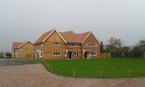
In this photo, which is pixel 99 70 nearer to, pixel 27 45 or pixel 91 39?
pixel 91 39

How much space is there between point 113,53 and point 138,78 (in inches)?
2260

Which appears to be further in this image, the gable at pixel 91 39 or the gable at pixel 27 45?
the gable at pixel 27 45

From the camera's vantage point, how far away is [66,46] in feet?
252

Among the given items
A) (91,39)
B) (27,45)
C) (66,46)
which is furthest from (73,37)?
(27,45)

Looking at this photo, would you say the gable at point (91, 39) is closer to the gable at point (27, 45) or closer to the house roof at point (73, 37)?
the house roof at point (73, 37)

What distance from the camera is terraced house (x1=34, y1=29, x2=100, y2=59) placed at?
74006 mm

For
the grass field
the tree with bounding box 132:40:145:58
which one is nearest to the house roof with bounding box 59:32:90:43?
the tree with bounding box 132:40:145:58

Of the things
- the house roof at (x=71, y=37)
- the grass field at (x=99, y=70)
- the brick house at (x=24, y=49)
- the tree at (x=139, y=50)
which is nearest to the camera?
the grass field at (x=99, y=70)

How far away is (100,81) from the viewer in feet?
76.8

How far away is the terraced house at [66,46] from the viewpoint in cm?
7401

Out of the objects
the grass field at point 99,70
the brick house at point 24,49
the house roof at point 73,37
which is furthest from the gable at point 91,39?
the grass field at point 99,70

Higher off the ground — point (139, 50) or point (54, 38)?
point (54, 38)

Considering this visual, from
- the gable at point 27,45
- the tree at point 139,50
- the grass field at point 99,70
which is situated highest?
the gable at point 27,45

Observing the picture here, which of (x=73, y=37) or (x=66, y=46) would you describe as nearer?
(x=66, y=46)
